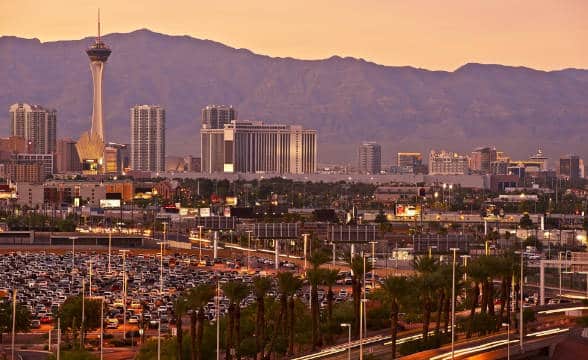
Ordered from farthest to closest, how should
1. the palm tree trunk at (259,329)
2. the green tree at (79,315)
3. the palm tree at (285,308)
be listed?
the green tree at (79,315) < the palm tree at (285,308) < the palm tree trunk at (259,329)

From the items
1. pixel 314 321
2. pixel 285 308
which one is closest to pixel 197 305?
pixel 285 308

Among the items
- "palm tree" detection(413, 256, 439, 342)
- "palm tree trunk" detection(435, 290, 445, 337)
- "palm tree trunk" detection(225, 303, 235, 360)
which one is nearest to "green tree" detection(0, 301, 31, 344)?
"palm tree trunk" detection(225, 303, 235, 360)

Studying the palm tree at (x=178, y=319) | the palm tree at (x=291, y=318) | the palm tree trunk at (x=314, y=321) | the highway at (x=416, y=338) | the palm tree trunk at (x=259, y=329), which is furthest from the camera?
the palm tree trunk at (x=314, y=321)

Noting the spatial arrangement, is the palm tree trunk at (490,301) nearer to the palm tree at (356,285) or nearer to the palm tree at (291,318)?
the palm tree at (356,285)

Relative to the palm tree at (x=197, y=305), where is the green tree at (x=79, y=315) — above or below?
below

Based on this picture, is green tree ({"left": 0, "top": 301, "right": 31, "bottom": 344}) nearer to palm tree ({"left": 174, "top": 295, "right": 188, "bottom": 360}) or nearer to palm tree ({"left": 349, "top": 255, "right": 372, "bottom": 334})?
palm tree ({"left": 174, "top": 295, "right": 188, "bottom": 360})

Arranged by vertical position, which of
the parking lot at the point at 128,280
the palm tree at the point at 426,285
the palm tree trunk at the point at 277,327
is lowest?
the parking lot at the point at 128,280

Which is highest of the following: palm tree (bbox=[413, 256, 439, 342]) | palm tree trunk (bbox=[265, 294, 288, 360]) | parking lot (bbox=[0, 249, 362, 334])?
palm tree (bbox=[413, 256, 439, 342])

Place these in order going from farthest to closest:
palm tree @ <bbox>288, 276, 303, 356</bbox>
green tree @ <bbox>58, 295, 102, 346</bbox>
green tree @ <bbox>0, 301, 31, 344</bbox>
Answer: green tree @ <bbox>58, 295, 102, 346</bbox> < green tree @ <bbox>0, 301, 31, 344</bbox> < palm tree @ <bbox>288, 276, 303, 356</bbox>

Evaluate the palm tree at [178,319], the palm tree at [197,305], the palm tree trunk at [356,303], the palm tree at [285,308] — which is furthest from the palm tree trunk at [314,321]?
the palm tree at [178,319]

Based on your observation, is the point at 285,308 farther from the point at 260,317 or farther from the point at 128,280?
the point at 128,280

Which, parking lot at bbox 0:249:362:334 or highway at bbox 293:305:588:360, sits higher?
highway at bbox 293:305:588:360

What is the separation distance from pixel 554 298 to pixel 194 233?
87.7 meters

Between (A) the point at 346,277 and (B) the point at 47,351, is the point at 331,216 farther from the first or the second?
(B) the point at 47,351
